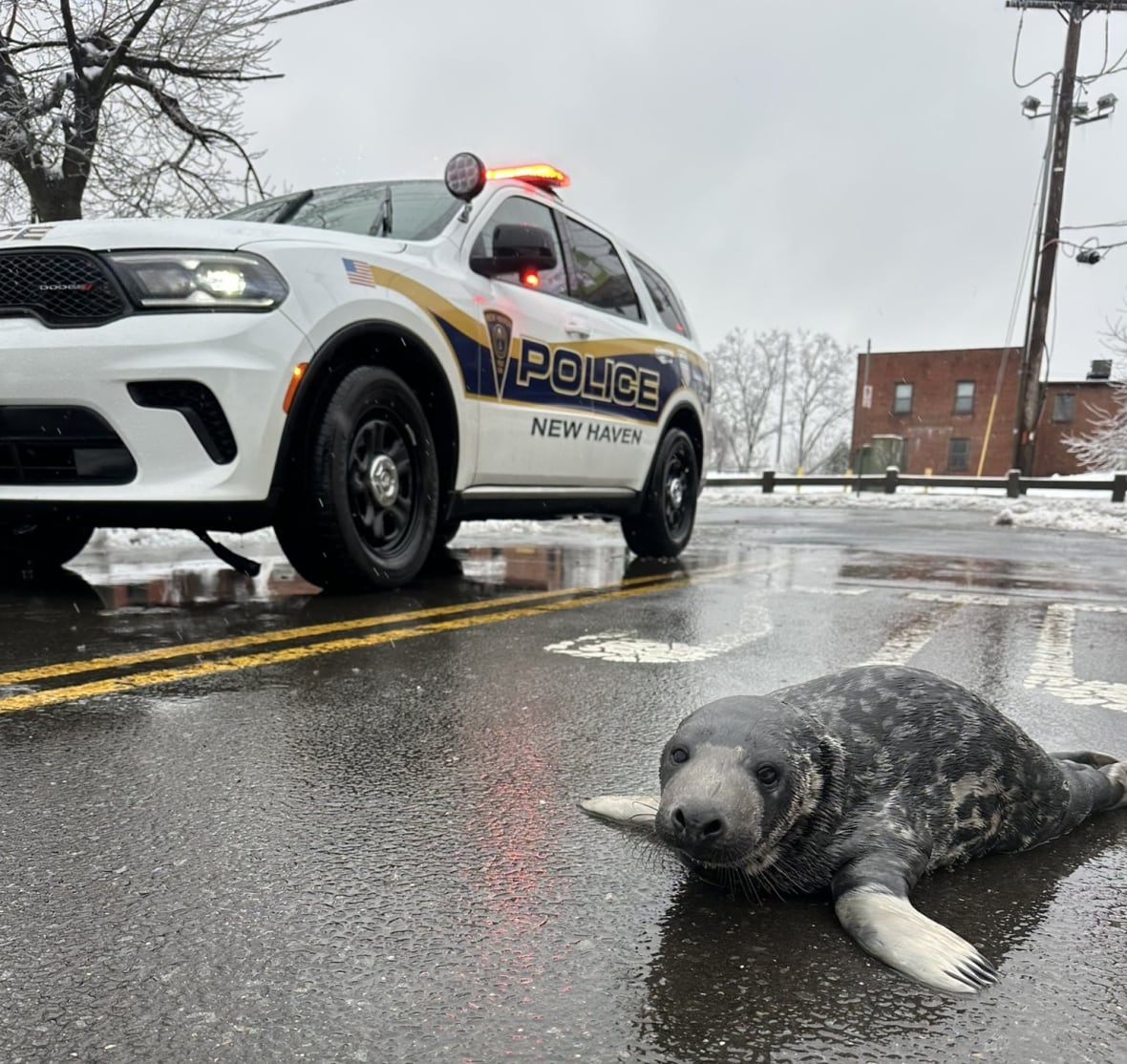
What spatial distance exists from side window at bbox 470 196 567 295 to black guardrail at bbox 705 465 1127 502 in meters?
18.7

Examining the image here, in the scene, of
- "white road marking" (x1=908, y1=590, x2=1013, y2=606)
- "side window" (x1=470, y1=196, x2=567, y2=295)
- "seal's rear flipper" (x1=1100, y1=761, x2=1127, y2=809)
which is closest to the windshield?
"side window" (x1=470, y1=196, x2=567, y2=295)

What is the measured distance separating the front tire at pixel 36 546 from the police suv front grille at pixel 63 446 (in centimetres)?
146

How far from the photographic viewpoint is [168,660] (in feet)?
10.4

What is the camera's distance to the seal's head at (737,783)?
1.46 metres

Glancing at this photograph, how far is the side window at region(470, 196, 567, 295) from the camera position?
5.23 m

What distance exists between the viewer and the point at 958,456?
4125 cm

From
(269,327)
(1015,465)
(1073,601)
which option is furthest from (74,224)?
(1015,465)

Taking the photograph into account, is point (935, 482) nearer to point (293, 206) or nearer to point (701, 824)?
point (293, 206)

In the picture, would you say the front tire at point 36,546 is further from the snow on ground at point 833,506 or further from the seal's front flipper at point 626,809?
the seal's front flipper at point 626,809

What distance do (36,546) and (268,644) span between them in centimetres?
278

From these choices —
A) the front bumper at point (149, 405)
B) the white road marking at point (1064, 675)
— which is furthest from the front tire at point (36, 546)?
the white road marking at point (1064, 675)

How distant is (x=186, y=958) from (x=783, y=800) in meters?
0.91

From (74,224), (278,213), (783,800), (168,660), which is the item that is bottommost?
(168,660)

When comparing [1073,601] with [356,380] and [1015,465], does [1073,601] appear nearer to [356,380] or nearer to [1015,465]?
[356,380]
